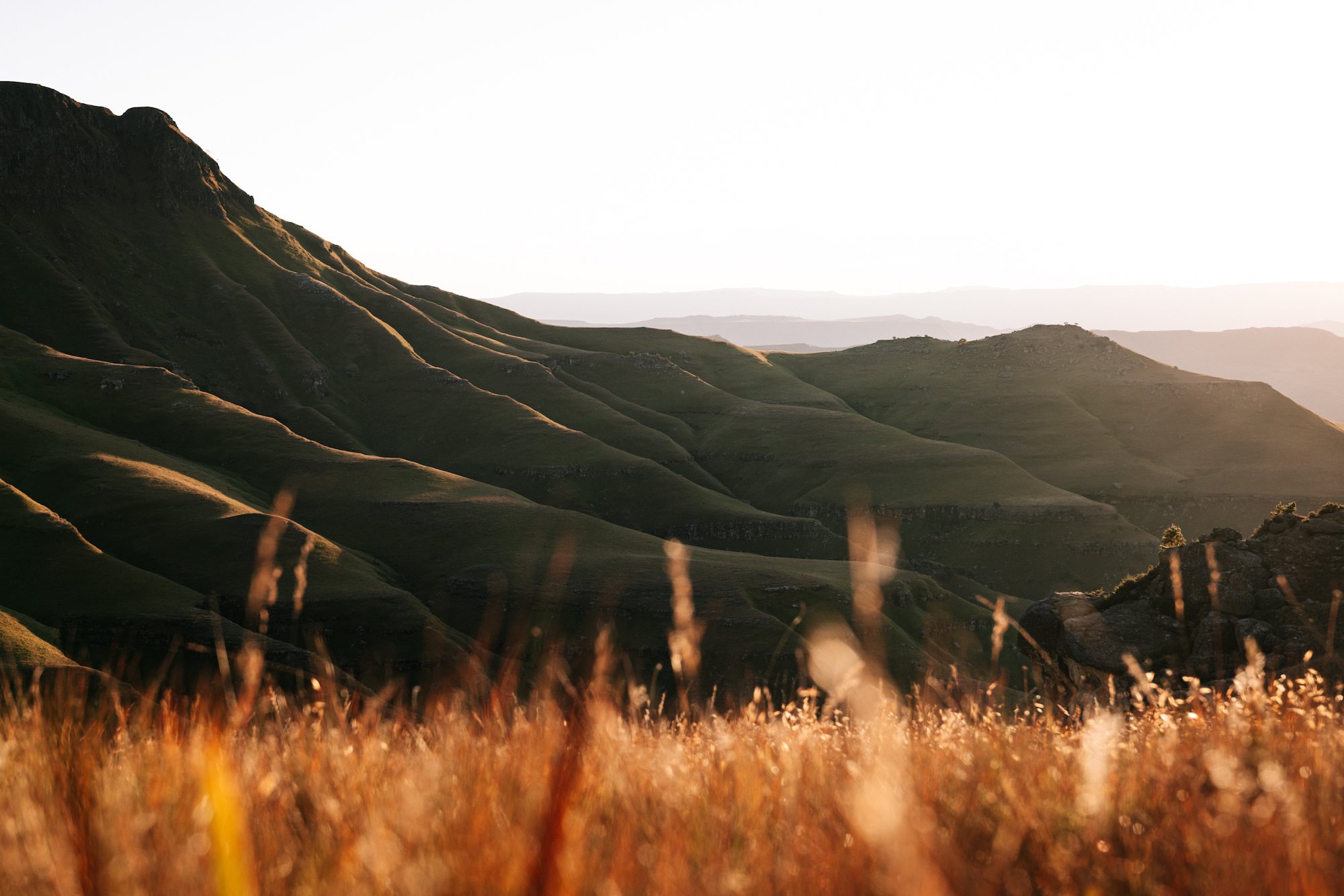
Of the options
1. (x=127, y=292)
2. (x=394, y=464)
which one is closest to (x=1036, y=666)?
(x=394, y=464)

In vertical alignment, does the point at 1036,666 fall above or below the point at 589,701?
below

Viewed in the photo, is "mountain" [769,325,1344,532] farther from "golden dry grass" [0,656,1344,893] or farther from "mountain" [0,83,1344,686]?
"golden dry grass" [0,656,1344,893]

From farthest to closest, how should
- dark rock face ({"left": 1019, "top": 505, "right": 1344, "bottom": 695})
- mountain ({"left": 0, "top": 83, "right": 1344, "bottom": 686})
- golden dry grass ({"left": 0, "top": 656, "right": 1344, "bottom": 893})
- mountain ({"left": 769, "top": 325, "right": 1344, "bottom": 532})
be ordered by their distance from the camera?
1. mountain ({"left": 769, "top": 325, "right": 1344, "bottom": 532})
2. mountain ({"left": 0, "top": 83, "right": 1344, "bottom": 686})
3. dark rock face ({"left": 1019, "top": 505, "right": 1344, "bottom": 695})
4. golden dry grass ({"left": 0, "top": 656, "right": 1344, "bottom": 893})

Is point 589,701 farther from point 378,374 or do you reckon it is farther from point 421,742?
point 378,374

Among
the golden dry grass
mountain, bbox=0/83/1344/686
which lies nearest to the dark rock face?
mountain, bbox=0/83/1344/686

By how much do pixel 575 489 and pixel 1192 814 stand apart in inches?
5227

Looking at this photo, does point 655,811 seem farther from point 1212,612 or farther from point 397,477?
point 397,477

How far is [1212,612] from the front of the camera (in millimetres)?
29500

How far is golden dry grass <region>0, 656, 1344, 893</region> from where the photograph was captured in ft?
11.6

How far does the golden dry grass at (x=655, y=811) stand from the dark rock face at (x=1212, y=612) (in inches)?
1005

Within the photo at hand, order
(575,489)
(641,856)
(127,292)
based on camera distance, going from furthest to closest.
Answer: (127,292), (575,489), (641,856)

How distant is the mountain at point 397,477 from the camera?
3029 inches

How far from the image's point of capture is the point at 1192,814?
4.62 meters

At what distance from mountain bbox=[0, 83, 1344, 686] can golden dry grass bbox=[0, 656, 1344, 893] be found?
1.50 m
